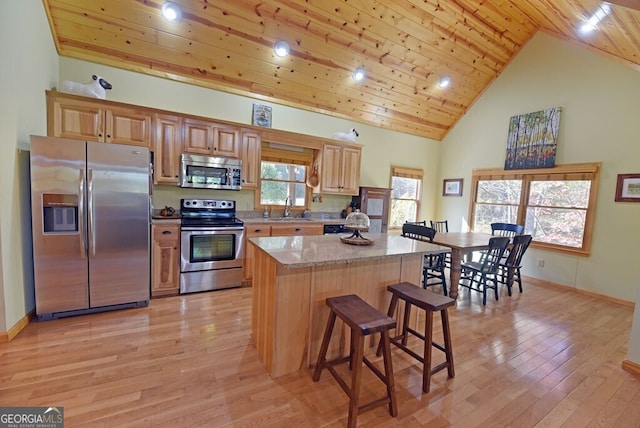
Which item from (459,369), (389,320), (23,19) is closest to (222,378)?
(389,320)

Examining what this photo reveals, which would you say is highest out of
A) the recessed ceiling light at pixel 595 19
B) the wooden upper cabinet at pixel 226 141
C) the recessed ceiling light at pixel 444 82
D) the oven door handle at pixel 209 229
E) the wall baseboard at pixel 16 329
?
the recessed ceiling light at pixel 595 19

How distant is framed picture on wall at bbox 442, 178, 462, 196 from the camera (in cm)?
589

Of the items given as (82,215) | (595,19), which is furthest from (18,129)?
(595,19)

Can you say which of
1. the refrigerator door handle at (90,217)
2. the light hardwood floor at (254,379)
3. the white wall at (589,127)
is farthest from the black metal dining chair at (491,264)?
the refrigerator door handle at (90,217)

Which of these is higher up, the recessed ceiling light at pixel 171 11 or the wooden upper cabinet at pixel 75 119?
the recessed ceiling light at pixel 171 11

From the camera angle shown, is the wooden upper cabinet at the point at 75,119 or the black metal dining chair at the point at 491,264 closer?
the wooden upper cabinet at the point at 75,119

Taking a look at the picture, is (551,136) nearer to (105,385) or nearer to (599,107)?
(599,107)

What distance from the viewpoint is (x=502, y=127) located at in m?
5.10

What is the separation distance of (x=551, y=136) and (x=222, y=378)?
18.3ft

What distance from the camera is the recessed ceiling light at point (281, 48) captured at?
3.55m

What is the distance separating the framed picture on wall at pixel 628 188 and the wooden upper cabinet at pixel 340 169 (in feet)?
11.9

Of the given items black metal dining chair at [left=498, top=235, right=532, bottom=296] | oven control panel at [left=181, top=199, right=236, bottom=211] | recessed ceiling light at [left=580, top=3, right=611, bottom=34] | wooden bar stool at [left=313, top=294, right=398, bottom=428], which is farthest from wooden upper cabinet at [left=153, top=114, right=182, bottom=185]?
recessed ceiling light at [left=580, top=3, right=611, bottom=34]

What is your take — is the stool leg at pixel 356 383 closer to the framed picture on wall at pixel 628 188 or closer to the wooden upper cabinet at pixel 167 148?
the wooden upper cabinet at pixel 167 148

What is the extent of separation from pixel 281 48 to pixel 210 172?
1.86 m
